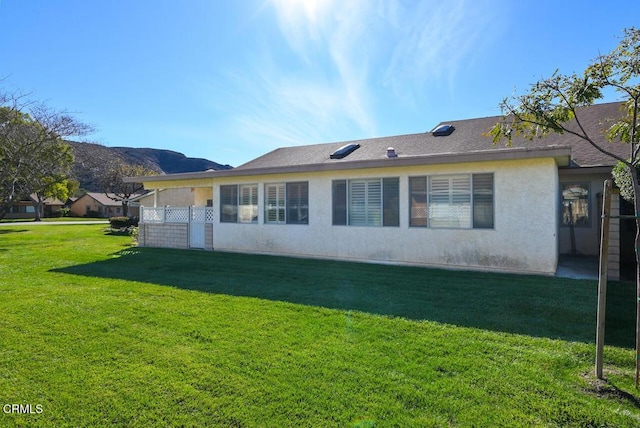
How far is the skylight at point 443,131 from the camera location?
14850 mm

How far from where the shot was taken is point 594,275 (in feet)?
26.9

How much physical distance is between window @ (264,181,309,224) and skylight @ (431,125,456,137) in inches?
270

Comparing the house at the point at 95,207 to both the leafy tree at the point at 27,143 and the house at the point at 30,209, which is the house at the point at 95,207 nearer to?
the house at the point at 30,209

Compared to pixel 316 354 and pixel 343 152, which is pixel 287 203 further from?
pixel 316 354

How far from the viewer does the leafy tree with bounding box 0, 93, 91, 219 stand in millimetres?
19453

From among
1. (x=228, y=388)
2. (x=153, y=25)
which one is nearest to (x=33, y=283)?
(x=228, y=388)

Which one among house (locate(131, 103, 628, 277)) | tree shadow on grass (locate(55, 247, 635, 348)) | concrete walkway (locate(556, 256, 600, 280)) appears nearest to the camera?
tree shadow on grass (locate(55, 247, 635, 348))

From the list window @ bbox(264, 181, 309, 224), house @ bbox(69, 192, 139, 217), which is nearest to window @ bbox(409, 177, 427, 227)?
window @ bbox(264, 181, 309, 224)

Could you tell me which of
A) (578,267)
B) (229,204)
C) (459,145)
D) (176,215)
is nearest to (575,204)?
(578,267)

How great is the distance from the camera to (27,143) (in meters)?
19.7

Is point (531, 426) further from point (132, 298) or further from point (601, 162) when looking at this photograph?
point (601, 162)

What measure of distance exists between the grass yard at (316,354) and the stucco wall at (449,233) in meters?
1.21

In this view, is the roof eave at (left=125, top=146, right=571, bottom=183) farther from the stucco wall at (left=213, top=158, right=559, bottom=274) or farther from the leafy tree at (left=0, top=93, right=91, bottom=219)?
the leafy tree at (left=0, top=93, right=91, bottom=219)

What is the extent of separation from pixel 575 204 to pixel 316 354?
11.5 metres
